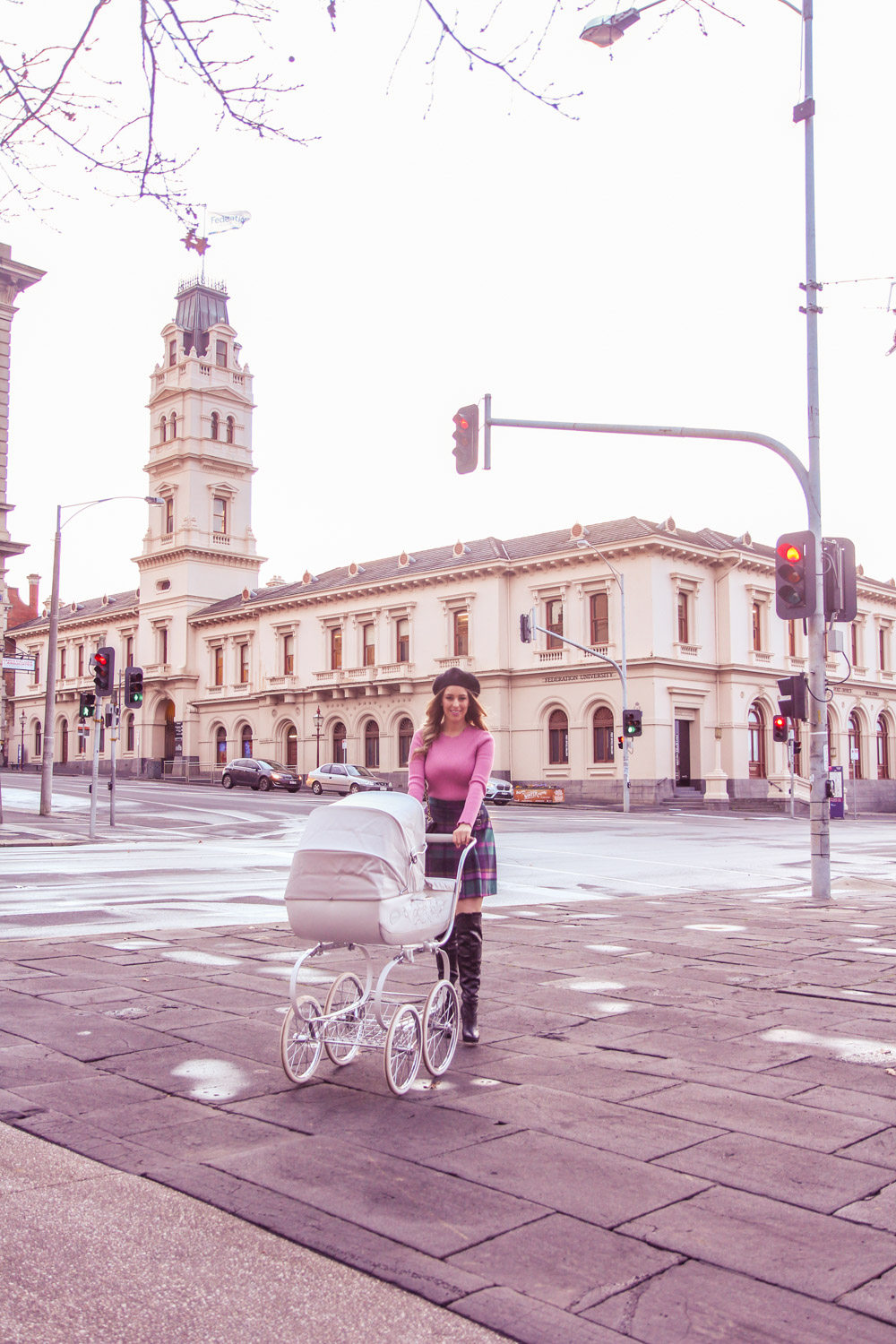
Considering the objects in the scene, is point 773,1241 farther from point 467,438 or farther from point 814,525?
point 467,438

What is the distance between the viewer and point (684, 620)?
4856 centimetres

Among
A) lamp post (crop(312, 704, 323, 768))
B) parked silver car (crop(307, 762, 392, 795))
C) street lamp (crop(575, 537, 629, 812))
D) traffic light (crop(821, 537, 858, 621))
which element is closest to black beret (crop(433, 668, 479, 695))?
traffic light (crop(821, 537, 858, 621))

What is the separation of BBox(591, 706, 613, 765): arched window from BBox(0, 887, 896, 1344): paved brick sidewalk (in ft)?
133

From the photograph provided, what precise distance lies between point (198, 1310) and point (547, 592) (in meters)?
48.8

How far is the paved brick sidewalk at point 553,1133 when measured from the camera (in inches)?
120

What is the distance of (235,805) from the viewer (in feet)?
125

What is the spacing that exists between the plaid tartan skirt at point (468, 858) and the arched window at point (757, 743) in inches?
1771

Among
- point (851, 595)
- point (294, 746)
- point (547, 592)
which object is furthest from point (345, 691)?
point (851, 595)

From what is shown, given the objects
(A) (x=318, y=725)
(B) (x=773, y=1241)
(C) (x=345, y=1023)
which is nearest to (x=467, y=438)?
(C) (x=345, y=1023)

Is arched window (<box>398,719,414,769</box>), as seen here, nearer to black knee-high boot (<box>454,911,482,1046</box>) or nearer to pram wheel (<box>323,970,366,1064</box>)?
black knee-high boot (<box>454,911,482,1046</box>)

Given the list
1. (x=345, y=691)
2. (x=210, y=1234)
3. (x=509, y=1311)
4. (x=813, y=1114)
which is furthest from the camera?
(x=345, y=691)

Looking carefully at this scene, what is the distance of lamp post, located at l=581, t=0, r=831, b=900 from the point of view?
13539mm

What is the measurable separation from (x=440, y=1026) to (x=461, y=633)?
161 feet

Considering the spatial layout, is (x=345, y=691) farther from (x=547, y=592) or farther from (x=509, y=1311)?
(x=509, y=1311)
